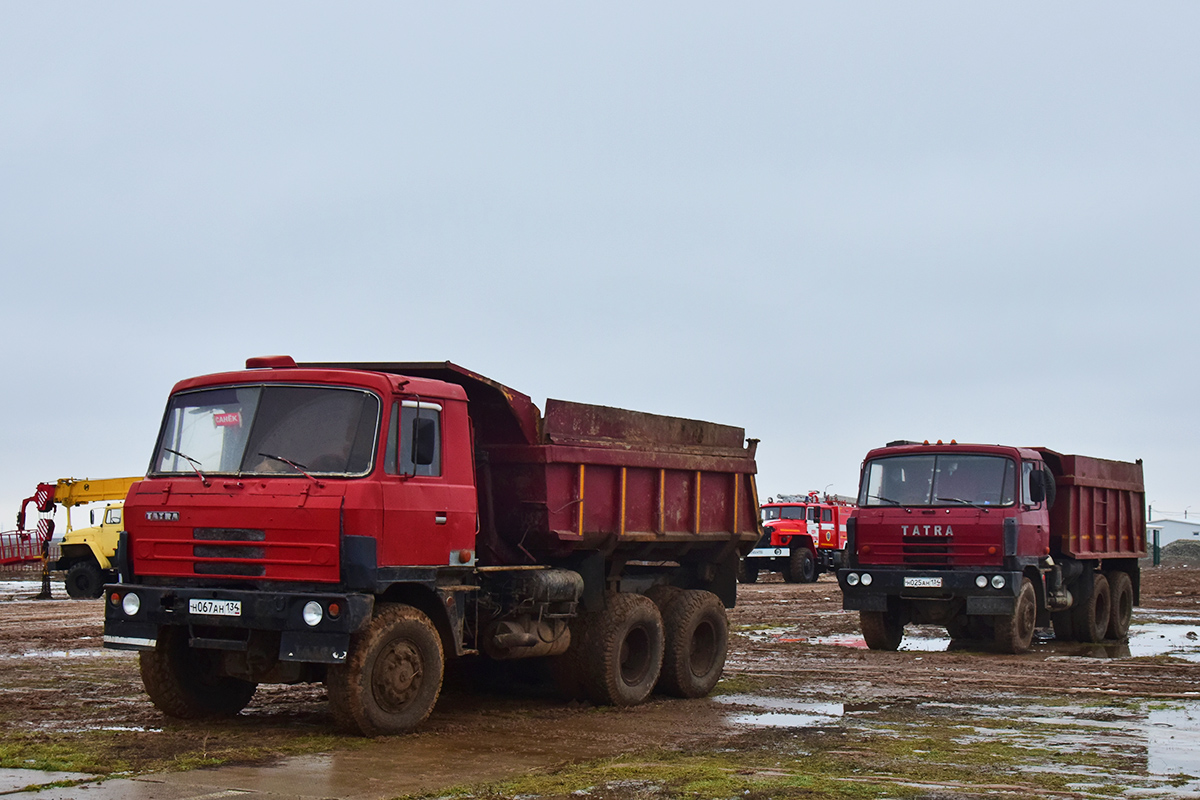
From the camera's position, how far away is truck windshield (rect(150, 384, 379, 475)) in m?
9.78

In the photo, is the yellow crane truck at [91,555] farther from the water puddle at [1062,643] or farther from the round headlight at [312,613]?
the round headlight at [312,613]

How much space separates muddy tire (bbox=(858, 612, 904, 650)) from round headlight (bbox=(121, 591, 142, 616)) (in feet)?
35.4

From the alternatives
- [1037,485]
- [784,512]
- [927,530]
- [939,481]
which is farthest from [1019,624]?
[784,512]

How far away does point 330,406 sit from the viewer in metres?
9.95

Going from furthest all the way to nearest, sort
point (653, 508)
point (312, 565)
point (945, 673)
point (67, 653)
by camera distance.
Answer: point (67, 653)
point (945, 673)
point (653, 508)
point (312, 565)

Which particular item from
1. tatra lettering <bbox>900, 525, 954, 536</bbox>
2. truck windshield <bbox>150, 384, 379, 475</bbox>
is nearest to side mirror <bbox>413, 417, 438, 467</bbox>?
truck windshield <bbox>150, 384, 379, 475</bbox>

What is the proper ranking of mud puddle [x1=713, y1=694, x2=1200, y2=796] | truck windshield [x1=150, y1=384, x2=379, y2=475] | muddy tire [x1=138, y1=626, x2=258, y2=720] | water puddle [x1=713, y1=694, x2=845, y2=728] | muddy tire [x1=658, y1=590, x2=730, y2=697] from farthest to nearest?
muddy tire [x1=658, y1=590, x2=730, y2=697] → water puddle [x1=713, y1=694, x2=845, y2=728] → muddy tire [x1=138, y1=626, x2=258, y2=720] → truck windshield [x1=150, y1=384, x2=379, y2=475] → mud puddle [x1=713, y1=694, x2=1200, y2=796]

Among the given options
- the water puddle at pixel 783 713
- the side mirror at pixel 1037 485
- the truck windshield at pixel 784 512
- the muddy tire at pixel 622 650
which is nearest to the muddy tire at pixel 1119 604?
the side mirror at pixel 1037 485

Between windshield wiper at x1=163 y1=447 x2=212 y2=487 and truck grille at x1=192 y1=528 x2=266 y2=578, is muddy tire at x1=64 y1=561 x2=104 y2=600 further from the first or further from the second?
truck grille at x1=192 y1=528 x2=266 y2=578

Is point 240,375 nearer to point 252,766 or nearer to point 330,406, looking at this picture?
point 330,406

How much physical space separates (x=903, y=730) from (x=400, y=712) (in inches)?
147

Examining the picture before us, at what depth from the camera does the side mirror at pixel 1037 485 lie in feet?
59.6

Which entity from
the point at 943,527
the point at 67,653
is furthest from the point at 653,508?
the point at 67,653

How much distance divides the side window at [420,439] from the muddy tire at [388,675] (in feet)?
3.27
